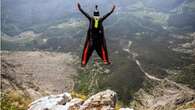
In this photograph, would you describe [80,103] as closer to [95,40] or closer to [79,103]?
[79,103]

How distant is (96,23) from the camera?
595 inches

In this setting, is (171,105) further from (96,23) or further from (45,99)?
(96,23)

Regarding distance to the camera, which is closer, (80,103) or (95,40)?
(95,40)

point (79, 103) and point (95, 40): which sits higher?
point (95, 40)

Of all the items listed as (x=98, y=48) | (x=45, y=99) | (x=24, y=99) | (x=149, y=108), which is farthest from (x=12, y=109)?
(x=98, y=48)

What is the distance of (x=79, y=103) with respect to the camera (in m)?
32.5

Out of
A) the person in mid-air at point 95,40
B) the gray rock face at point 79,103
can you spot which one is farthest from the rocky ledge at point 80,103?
the person in mid-air at point 95,40

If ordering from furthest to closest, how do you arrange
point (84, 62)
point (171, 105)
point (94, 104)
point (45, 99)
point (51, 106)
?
point (171, 105) < point (45, 99) < point (51, 106) < point (94, 104) < point (84, 62)

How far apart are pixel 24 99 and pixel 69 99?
164527mm

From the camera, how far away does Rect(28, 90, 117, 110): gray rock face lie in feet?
99.3

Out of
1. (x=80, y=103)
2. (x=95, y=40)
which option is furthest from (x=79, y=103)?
(x=95, y=40)

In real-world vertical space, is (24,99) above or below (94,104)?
below

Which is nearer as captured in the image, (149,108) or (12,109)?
(12,109)

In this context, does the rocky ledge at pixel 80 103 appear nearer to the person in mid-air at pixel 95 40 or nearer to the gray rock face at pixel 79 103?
the gray rock face at pixel 79 103
